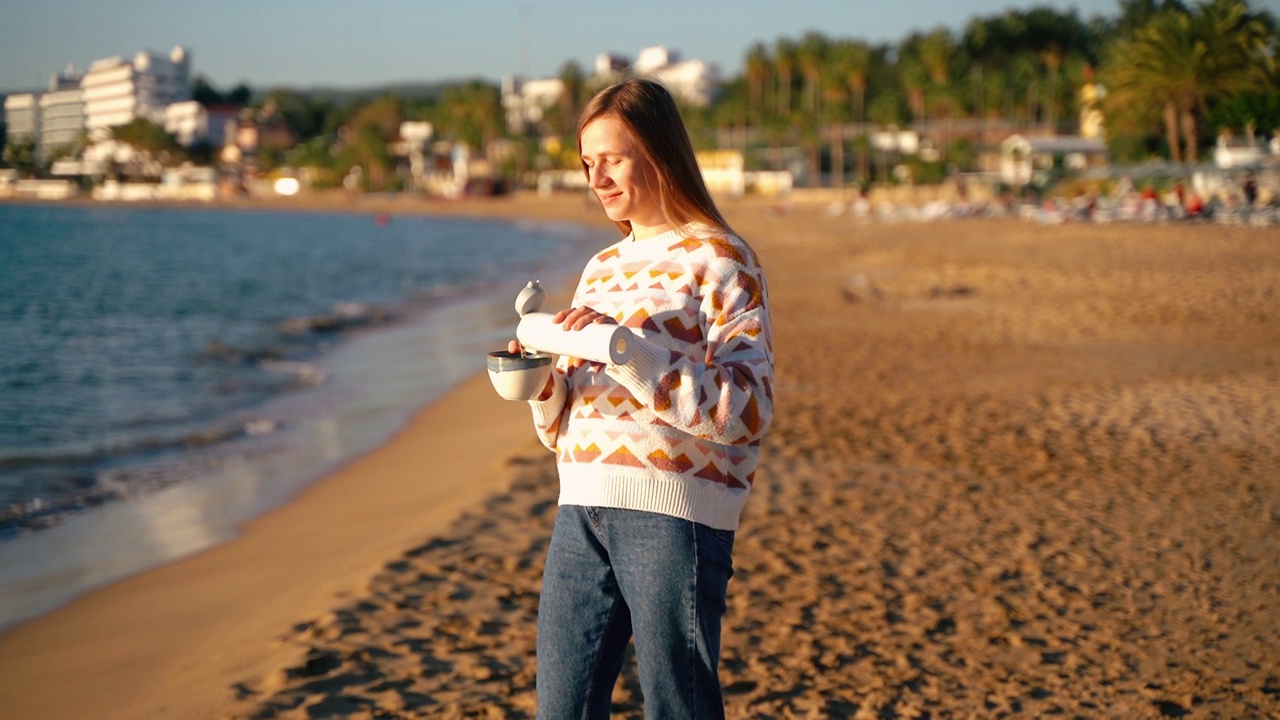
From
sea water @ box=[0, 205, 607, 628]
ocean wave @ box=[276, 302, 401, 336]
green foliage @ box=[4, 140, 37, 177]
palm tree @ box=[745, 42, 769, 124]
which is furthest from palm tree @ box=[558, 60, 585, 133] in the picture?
green foliage @ box=[4, 140, 37, 177]

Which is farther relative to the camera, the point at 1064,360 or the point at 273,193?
the point at 273,193

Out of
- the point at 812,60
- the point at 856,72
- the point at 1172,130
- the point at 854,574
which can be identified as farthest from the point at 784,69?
the point at 854,574

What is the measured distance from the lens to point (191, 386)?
14.2m

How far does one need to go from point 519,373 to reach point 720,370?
353 millimetres

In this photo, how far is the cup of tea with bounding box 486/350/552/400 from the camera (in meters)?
2.04

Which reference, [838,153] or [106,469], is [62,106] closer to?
[106,469]

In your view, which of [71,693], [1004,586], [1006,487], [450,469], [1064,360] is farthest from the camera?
[1064,360]

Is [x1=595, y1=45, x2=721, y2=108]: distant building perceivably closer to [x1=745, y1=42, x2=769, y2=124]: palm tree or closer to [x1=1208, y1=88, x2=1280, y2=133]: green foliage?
[x1=745, y1=42, x2=769, y2=124]: palm tree

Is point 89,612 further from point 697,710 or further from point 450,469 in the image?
point 697,710

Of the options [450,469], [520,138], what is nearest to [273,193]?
[520,138]

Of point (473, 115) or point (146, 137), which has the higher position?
point (473, 115)

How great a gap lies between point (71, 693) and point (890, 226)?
39.1 m

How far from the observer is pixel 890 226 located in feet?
136

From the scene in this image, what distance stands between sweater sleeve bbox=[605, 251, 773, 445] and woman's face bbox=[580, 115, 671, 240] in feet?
0.68
